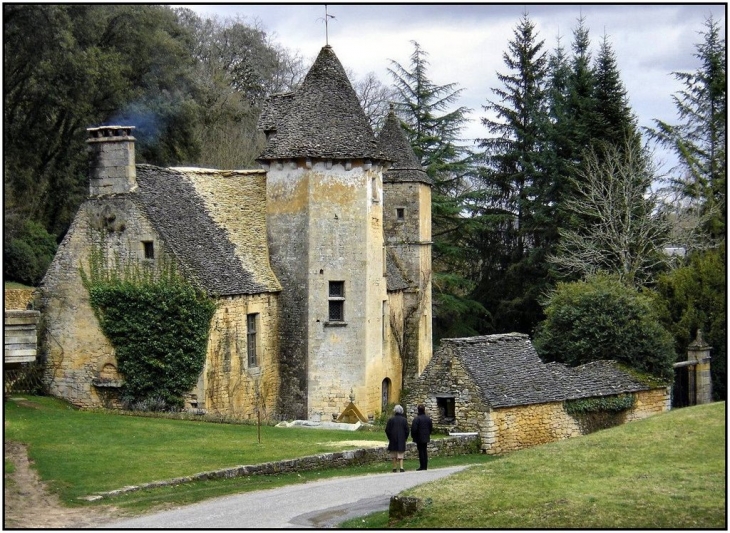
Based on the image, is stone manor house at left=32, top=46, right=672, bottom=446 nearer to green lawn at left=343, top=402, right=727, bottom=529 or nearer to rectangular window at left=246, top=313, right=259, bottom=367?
rectangular window at left=246, top=313, right=259, bottom=367

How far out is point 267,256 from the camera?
36.1 metres

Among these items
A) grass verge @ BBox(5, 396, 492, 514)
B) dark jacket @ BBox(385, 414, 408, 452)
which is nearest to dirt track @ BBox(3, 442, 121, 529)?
grass verge @ BBox(5, 396, 492, 514)

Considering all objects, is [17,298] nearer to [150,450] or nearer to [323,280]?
[323,280]

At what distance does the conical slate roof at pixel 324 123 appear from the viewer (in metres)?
35.3

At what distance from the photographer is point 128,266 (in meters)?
33.4

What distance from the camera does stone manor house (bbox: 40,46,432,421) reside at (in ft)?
110

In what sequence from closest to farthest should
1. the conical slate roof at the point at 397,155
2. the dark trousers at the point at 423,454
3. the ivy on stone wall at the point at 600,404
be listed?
the dark trousers at the point at 423,454
the ivy on stone wall at the point at 600,404
the conical slate roof at the point at 397,155

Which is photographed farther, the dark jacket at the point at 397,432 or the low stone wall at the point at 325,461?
the dark jacket at the point at 397,432

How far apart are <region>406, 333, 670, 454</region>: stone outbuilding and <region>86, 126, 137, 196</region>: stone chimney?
10991 mm

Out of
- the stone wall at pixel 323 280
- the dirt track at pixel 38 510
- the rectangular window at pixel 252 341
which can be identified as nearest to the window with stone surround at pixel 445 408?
the stone wall at pixel 323 280

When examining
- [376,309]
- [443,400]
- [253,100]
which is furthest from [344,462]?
[253,100]

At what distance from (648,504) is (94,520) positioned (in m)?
9.08

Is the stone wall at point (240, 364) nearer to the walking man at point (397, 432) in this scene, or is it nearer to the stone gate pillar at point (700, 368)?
the walking man at point (397, 432)

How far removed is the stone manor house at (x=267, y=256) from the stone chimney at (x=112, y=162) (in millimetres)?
43
